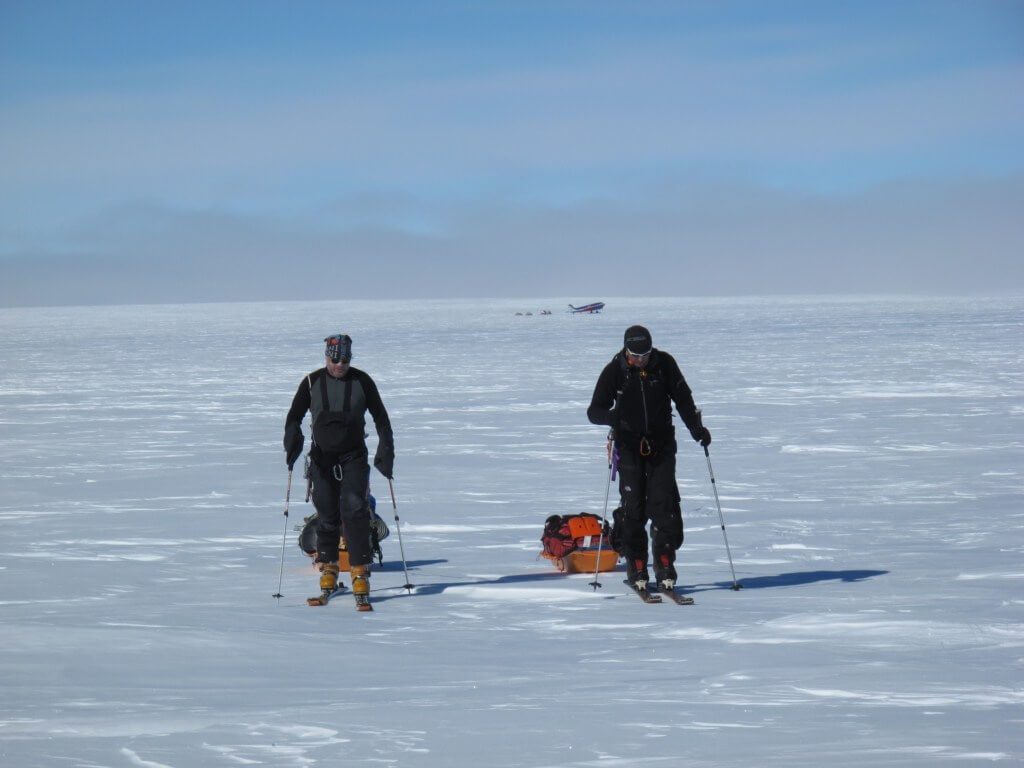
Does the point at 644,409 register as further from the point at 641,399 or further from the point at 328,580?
the point at 328,580

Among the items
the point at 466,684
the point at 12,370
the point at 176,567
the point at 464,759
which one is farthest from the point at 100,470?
the point at 12,370

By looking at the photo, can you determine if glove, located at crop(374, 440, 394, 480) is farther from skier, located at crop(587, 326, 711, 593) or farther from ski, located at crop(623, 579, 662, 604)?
ski, located at crop(623, 579, 662, 604)

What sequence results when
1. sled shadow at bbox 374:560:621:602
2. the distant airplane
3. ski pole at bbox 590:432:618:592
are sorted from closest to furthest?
1. ski pole at bbox 590:432:618:592
2. sled shadow at bbox 374:560:621:602
3. the distant airplane

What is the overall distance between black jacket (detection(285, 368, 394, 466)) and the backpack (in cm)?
171

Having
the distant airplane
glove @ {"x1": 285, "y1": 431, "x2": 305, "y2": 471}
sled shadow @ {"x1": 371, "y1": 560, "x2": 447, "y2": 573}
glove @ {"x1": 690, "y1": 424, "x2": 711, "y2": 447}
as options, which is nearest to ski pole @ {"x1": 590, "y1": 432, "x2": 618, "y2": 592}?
glove @ {"x1": 690, "y1": 424, "x2": 711, "y2": 447}

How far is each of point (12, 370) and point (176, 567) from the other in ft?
108

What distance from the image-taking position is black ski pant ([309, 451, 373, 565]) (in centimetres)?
917

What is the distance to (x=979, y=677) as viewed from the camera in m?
6.76

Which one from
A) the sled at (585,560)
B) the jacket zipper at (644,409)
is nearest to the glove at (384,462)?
the jacket zipper at (644,409)

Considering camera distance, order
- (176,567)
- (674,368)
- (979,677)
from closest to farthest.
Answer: (979,677) < (674,368) < (176,567)

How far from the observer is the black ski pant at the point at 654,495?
9.20 metres

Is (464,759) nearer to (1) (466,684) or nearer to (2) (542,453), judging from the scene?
(1) (466,684)

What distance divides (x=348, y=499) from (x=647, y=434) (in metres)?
1.90

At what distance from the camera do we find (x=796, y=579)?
984 centimetres
